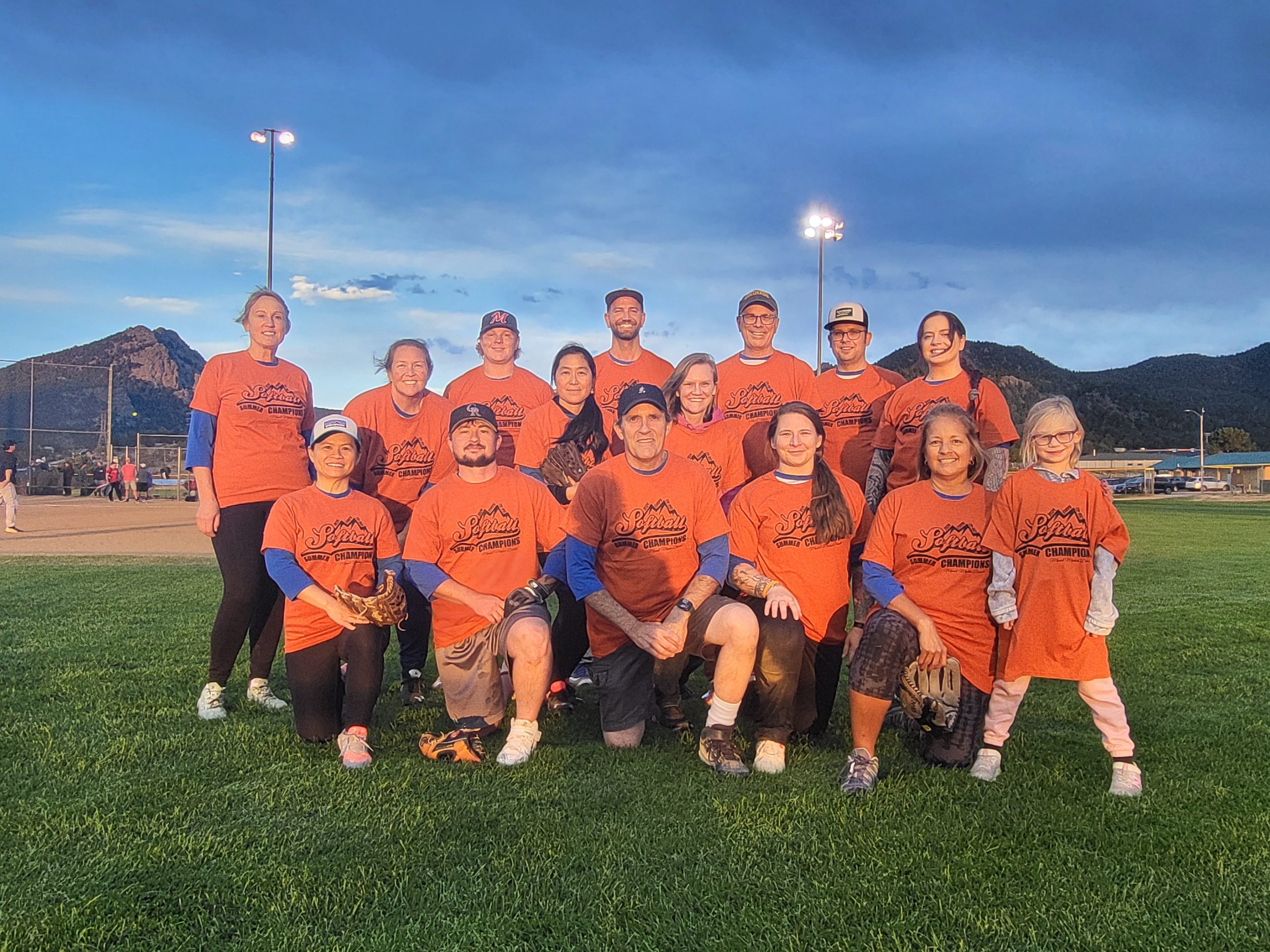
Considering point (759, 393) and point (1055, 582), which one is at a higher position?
point (759, 393)

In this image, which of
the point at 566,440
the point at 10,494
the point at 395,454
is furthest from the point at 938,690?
the point at 10,494

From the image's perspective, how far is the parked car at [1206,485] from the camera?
59312mm

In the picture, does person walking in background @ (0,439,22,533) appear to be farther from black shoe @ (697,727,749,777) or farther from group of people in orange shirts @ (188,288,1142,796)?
black shoe @ (697,727,749,777)

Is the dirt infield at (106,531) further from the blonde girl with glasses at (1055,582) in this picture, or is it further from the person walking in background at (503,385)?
the blonde girl with glasses at (1055,582)

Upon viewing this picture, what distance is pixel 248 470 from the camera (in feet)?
15.2

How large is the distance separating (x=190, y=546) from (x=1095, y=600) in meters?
14.9

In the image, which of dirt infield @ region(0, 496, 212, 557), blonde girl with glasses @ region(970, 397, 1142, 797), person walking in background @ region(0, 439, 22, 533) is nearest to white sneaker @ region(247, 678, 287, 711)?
blonde girl with glasses @ region(970, 397, 1142, 797)

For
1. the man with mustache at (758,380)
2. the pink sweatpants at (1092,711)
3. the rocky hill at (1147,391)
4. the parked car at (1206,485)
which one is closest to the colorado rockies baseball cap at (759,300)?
the man with mustache at (758,380)

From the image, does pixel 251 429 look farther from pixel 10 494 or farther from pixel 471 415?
pixel 10 494

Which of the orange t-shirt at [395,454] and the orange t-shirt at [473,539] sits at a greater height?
the orange t-shirt at [395,454]

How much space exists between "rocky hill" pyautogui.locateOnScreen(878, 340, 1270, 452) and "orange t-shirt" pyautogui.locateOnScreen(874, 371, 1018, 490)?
94.3 meters

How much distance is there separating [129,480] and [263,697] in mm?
29319

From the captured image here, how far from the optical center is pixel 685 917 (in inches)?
95.3

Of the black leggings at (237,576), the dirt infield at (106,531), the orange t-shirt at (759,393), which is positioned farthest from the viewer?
the dirt infield at (106,531)
